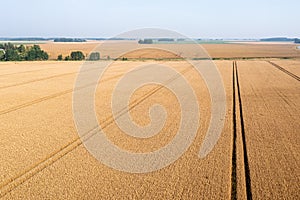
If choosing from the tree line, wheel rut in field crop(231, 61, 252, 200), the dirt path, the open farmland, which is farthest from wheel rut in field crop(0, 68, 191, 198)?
the tree line

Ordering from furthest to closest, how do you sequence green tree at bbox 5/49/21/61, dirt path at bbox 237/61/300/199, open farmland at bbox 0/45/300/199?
1. green tree at bbox 5/49/21/61
2. dirt path at bbox 237/61/300/199
3. open farmland at bbox 0/45/300/199

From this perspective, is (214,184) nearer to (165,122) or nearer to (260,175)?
(260,175)

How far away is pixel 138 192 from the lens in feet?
24.9

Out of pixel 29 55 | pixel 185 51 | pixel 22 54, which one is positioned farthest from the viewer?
pixel 185 51

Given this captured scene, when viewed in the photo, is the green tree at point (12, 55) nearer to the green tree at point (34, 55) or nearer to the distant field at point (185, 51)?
the green tree at point (34, 55)

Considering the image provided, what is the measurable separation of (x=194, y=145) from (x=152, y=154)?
1.76 m

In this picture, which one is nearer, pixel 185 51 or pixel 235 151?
pixel 235 151

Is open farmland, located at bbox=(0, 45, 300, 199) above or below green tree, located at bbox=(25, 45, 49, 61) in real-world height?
above

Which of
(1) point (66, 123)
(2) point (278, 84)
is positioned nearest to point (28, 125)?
(1) point (66, 123)

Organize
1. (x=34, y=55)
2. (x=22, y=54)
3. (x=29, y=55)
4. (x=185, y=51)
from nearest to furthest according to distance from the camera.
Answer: (x=34, y=55)
(x=29, y=55)
(x=22, y=54)
(x=185, y=51)

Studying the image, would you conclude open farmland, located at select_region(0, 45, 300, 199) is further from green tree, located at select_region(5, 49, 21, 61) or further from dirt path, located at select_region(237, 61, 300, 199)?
green tree, located at select_region(5, 49, 21, 61)

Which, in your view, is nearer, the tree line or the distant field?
the distant field

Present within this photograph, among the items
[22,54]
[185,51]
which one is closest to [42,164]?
[22,54]

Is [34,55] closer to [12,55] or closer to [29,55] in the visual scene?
[29,55]
